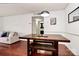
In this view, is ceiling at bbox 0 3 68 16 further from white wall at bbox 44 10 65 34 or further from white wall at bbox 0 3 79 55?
white wall at bbox 0 3 79 55

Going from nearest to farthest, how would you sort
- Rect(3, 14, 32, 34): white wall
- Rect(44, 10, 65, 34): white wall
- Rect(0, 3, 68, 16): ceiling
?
Rect(0, 3, 68, 16): ceiling → Rect(44, 10, 65, 34): white wall → Rect(3, 14, 32, 34): white wall

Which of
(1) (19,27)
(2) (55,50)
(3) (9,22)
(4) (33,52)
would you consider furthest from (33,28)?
(2) (55,50)

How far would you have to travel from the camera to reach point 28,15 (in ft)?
18.1

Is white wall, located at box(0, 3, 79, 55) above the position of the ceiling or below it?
below

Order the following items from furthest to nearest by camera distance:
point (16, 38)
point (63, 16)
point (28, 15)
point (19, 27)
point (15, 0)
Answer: point (19, 27) < point (28, 15) < point (16, 38) < point (63, 16) < point (15, 0)

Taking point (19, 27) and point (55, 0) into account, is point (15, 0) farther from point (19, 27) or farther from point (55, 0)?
point (19, 27)

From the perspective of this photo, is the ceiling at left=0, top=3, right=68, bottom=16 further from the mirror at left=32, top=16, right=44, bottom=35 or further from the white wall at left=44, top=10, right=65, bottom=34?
the mirror at left=32, top=16, right=44, bottom=35

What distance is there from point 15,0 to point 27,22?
4872mm

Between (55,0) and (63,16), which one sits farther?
(63,16)

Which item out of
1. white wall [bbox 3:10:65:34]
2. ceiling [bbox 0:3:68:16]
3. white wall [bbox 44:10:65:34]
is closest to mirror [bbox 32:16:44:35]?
white wall [bbox 3:10:65:34]

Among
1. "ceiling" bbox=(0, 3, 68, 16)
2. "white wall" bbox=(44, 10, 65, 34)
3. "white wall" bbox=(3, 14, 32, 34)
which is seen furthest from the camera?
"white wall" bbox=(3, 14, 32, 34)

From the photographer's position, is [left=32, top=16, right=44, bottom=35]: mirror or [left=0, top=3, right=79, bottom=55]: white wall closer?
[left=0, top=3, right=79, bottom=55]: white wall

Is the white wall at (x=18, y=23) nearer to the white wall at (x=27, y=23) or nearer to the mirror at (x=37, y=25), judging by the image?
the white wall at (x=27, y=23)

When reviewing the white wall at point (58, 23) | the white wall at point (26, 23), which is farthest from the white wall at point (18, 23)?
the white wall at point (58, 23)
